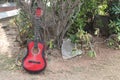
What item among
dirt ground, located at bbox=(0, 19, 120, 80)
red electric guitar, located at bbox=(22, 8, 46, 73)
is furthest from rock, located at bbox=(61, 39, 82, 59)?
red electric guitar, located at bbox=(22, 8, 46, 73)

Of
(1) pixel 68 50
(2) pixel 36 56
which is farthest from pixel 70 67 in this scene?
(2) pixel 36 56

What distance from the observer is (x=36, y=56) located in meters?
3.73

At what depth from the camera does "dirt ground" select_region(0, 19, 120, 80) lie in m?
3.63

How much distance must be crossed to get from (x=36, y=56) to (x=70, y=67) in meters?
0.54

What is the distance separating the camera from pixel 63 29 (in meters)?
4.13

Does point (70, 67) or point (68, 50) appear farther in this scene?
point (68, 50)

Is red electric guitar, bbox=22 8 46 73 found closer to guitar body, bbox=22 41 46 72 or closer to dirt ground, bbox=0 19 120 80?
guitar body, bbox=22 41 46 72

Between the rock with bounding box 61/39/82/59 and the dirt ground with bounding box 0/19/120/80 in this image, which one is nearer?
the dirt ground with bounding box 0/19/120/80

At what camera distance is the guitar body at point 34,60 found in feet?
11.9

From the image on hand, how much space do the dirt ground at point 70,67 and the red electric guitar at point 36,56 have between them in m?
0.10

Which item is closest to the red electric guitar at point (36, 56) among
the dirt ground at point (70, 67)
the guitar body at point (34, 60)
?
the guitar body at point (34, 60)

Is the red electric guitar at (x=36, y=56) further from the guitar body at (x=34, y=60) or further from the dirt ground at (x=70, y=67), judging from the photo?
the dirt ground at (x=70, y=67)

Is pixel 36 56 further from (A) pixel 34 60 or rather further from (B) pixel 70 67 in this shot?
(B) pixel 70 67

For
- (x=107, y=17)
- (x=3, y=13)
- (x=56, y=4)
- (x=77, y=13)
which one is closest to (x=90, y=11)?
(x=107, y=17)
